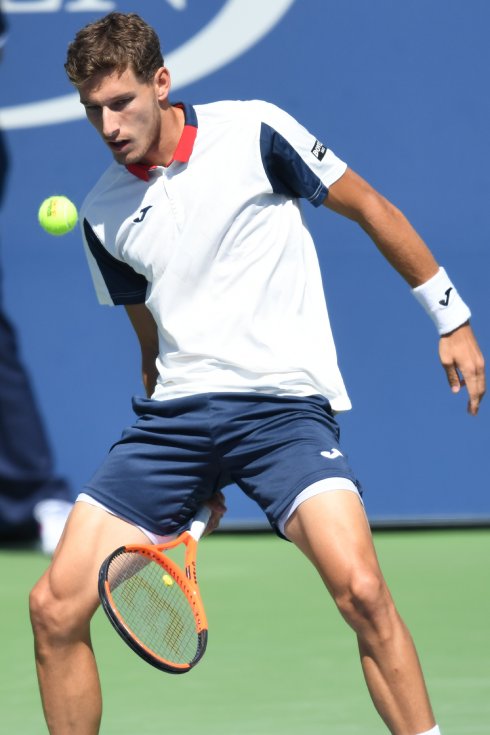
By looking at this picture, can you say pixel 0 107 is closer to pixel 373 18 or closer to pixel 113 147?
pixel 373 18

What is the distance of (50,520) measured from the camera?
5949 mm

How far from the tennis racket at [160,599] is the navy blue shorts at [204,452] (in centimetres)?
10

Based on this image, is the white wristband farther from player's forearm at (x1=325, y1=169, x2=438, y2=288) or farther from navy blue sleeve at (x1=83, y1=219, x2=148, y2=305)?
navy blue sleeve at (x1=83, y1=219, x2=148, y2=305)

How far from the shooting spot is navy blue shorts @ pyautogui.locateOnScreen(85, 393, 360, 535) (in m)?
3.14

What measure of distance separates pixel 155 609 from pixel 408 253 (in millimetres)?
908

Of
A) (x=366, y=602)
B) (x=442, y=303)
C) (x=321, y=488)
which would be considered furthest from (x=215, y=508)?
(x=442, y=303)

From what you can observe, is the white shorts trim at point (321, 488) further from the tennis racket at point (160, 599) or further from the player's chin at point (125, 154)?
the player's chin at point (125, 154)

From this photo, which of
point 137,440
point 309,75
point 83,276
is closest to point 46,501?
point 83,276

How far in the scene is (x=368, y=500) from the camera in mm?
6016

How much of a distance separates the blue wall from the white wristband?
2669mm

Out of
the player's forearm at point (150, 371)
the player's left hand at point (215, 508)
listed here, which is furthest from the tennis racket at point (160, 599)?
the player's forearm at point (150, 371)

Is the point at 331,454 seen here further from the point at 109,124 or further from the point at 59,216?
the point at 59,216

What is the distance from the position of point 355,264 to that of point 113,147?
2.79 meters

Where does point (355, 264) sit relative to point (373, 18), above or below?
below
